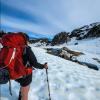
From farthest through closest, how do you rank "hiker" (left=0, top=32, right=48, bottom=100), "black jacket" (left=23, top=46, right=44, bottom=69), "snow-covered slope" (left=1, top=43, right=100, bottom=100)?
"snow-covered slope" (left=1, top=43, right=100, bottom=100)
"black jacket" (left=23, top=46, right=44, bottom=69)
"hiker" (left=0, top=32, right=48, bottom=100)

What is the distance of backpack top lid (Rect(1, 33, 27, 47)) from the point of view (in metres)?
4.22

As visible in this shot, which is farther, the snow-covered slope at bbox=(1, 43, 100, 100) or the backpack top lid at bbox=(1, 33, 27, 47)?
the snow-covered slope at bbox=(1, 43, 100, 100)

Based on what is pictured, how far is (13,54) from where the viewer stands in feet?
13.8

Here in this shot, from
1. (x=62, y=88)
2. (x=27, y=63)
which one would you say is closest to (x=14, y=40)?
(x=27, y=63)

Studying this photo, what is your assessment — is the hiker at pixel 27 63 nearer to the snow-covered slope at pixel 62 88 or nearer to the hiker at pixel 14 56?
the hiker at pixel 14 56

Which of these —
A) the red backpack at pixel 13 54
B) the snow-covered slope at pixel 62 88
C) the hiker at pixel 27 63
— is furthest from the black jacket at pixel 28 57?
the snow-covered slope at pixel 62 88

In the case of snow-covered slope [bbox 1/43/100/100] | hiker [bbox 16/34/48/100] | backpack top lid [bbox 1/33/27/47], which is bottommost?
snow-covered slope [bbox 1/43/100/100]

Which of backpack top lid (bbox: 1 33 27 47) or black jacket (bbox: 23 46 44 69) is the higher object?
backpack top lid (bbox: 1 33 27 47)

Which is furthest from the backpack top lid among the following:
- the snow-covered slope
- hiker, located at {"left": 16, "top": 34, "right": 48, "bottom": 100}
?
the snow-covered slope

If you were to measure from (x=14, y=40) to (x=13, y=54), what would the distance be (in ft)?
1.03

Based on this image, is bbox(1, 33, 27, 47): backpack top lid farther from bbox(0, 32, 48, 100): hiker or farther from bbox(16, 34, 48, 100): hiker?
bbox(16, 34, 48, 100): hiker

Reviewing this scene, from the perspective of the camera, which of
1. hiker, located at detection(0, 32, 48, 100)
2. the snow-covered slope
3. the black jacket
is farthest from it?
the snow-covered slope

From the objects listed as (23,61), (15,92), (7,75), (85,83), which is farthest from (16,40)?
(85,83)

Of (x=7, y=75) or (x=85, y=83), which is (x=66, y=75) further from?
(x=7, y=75)
